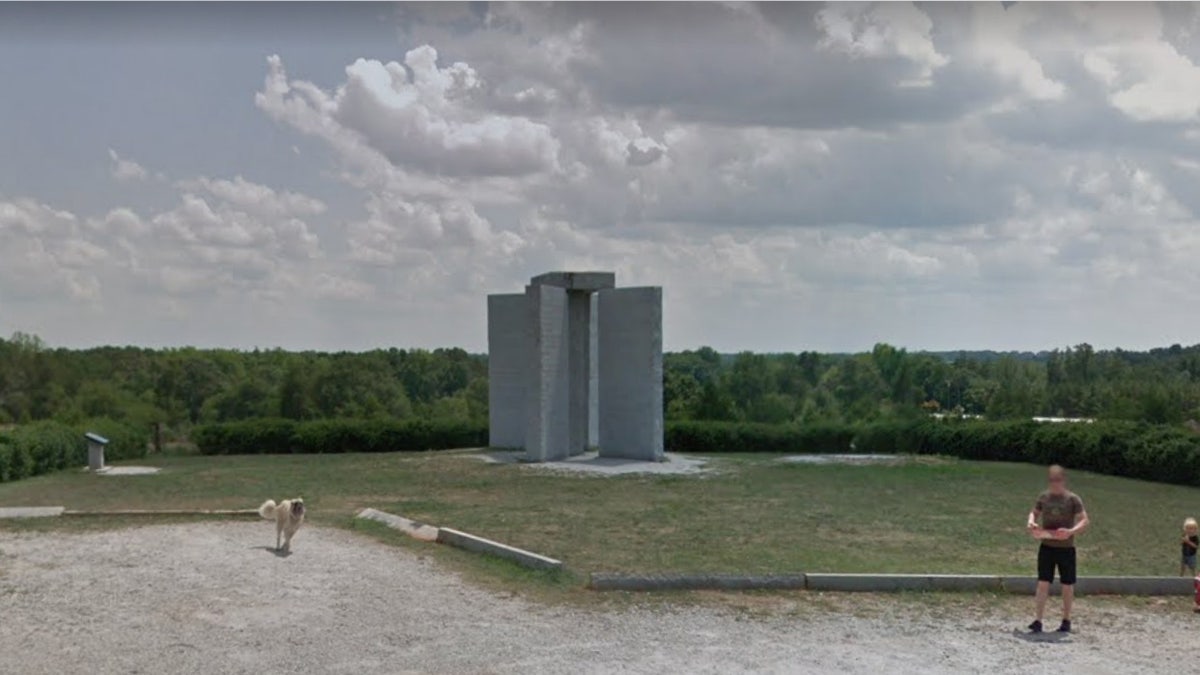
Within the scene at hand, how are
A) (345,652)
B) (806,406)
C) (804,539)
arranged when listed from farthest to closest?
(806,406) → (804,539) → (345,652)

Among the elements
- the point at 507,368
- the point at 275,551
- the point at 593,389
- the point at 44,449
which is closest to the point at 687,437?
the point at 593,389

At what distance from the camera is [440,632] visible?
29.6 ft

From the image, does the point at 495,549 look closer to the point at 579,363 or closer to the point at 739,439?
the point at 579,363

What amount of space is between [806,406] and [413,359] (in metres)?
32.8

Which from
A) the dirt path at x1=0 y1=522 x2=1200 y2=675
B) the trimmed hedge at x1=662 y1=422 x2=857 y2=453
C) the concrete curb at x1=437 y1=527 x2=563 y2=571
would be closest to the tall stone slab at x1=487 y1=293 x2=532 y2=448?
the trimmed hedge at x1=662 y1=422 x2=857 y2=453

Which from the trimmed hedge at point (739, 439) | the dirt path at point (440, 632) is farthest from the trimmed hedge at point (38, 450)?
the trimmed hedge at point (739, 439)

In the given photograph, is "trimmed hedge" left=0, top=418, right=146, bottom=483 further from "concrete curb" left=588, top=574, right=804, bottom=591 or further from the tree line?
"concrete curb" left=588, top=574, right=804, bottom=591

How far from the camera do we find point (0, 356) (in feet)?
175

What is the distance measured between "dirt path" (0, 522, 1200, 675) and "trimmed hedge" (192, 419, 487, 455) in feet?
66.5

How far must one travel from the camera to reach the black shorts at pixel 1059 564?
9.31 m

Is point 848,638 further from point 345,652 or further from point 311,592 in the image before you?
point 311,592

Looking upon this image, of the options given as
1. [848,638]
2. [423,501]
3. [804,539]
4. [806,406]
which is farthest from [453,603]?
[806,406]

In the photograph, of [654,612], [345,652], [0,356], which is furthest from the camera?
[0,356]

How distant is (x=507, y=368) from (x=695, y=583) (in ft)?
59.0
